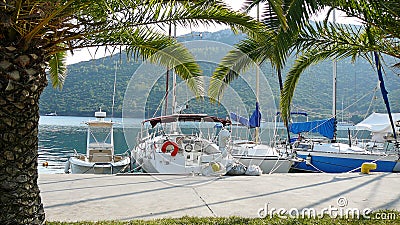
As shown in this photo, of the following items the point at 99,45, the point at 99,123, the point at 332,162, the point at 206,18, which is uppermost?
the point at 206,18

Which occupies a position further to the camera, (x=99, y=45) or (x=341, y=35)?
(x=341, y=35)

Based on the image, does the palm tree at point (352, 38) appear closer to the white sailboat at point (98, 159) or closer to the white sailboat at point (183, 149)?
the white sailboat at point (183, 149)

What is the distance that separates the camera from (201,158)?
1374cm

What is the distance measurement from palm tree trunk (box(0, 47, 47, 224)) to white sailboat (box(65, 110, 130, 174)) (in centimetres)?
1203

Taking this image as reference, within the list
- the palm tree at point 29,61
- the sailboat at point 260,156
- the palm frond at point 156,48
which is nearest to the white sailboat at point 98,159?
the sailboat at point 260,156

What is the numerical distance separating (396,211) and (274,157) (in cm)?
1020

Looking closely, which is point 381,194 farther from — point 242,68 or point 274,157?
point 274,157

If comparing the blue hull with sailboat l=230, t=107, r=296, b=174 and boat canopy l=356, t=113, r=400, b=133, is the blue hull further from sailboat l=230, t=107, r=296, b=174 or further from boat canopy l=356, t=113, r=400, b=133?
boat canopy l=356, t=113, r=400, b=133

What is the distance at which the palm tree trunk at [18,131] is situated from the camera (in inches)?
164

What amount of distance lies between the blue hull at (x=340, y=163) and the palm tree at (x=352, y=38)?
8652mm

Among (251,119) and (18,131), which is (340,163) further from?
(18,131)

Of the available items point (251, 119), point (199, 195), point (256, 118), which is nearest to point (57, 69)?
point (199, 195)

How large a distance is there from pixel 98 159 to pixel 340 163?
35.0 feet

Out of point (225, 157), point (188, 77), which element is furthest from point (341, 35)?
point (225, 157)
